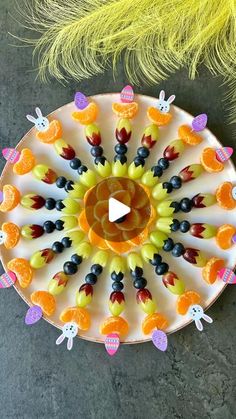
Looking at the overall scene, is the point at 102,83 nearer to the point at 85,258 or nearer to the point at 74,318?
the point at 85,258

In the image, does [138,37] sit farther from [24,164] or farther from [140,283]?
[140,283]

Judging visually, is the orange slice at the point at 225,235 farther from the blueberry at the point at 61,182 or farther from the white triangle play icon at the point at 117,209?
the blueberry at the point at 61,182

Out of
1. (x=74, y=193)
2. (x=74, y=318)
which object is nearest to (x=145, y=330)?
(x=74, y=318)

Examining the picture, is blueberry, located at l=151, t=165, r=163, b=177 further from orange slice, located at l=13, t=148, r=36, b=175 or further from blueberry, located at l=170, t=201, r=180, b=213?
orange slice, located at l=13, t=148, r=36, b=175

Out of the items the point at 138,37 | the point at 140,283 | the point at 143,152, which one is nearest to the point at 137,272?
the point at 140,283

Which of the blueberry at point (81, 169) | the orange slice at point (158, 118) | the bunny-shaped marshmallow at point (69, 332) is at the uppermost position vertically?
the orange slice at point (158, 118)

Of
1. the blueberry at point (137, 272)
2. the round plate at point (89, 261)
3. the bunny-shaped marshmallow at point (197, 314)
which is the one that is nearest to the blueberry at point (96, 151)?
the round plate at point (89, 261)
